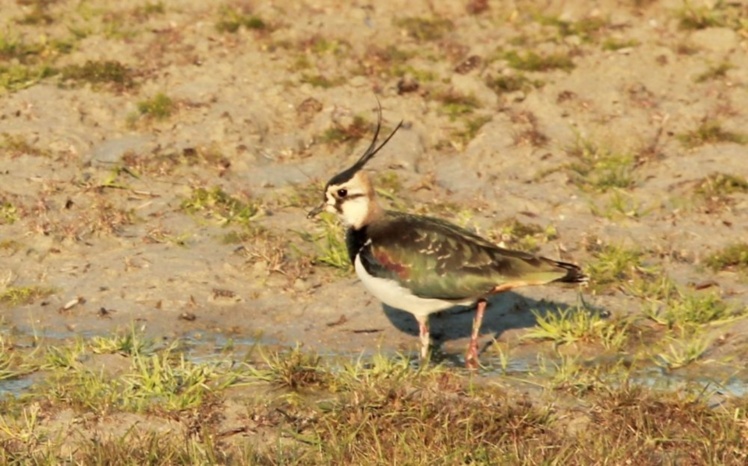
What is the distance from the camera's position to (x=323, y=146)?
1243cm

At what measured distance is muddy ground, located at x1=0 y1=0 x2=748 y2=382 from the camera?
10156 millimetres

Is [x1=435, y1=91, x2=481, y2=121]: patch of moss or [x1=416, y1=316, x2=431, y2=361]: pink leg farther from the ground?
[x1=416, y1=316, x2=431, y2=361]: pink leg

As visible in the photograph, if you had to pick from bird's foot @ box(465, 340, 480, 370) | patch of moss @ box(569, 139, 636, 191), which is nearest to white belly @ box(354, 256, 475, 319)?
bird's foot @ box(465, 340, 480, 370)

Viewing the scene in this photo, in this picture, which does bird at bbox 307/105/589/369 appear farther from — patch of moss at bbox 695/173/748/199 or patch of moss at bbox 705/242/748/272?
patch of moss at bbox 695/173/748/199

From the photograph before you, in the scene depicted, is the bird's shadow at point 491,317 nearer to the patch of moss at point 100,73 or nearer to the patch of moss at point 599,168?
the patch of moss at point 599,168

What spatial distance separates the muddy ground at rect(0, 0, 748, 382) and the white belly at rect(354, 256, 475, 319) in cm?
57

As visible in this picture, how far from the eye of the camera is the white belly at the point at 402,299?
8.98 m

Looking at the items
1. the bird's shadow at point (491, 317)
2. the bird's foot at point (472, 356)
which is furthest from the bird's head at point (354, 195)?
the bird's foot at point (472, 356)

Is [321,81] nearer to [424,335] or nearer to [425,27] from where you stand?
[425,27]

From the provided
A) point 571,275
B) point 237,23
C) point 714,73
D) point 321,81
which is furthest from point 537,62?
point 571,275

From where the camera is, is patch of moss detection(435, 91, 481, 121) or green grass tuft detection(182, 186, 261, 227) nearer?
green grass tuft detection(182, 186, 261, 227)

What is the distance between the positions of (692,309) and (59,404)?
4.25 metres

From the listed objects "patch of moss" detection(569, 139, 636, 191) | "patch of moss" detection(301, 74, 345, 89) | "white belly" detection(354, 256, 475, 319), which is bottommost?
"patch of moss" detection(301, 74, 345, 89)

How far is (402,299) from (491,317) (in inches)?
47.7
